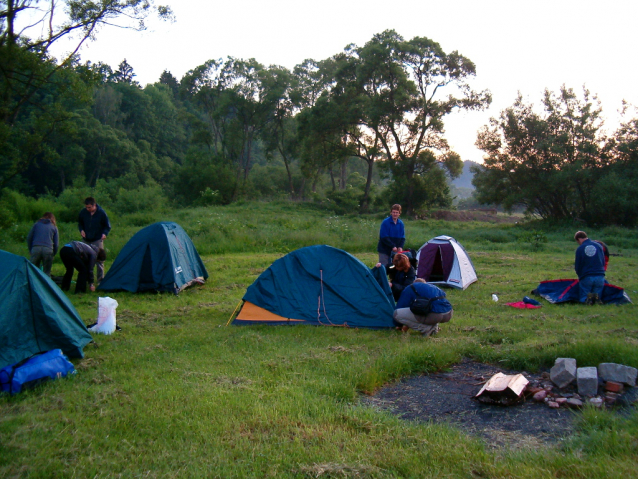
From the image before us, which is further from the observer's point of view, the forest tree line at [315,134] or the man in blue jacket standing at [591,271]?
the forest tree line at [315,134]

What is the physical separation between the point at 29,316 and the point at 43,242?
4931 mm

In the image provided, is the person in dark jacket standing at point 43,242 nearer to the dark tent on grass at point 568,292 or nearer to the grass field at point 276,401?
the grass field at point 276,401

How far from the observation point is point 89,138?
48312mm

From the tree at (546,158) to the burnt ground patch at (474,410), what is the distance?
28.3m

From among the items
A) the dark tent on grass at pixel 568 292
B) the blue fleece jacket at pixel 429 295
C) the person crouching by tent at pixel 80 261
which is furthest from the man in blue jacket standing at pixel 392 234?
the person crouching by tent at pixel 80 261

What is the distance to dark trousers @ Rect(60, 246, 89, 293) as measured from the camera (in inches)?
394

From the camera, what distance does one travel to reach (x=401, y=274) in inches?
345

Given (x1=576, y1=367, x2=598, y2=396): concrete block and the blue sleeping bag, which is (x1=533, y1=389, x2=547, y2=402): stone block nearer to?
(x1=576, y1=367, x2=598, y2=396): concrete block

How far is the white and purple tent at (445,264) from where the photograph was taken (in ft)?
39.8

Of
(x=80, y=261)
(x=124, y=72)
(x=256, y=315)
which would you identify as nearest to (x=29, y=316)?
(x=256, y=315)

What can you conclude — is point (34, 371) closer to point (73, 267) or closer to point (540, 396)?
point (540, 396)

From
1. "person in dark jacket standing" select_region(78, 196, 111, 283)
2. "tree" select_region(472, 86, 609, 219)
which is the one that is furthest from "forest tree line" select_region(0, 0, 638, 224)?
"person in dark jacket standing" select_region(78, 196, 111, 283)

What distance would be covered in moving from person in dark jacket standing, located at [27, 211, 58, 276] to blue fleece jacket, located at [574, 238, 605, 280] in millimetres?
10978

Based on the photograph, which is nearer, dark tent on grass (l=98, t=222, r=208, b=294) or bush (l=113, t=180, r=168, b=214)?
dark tent on grass (l=98, t=222, r=208, b=294)
